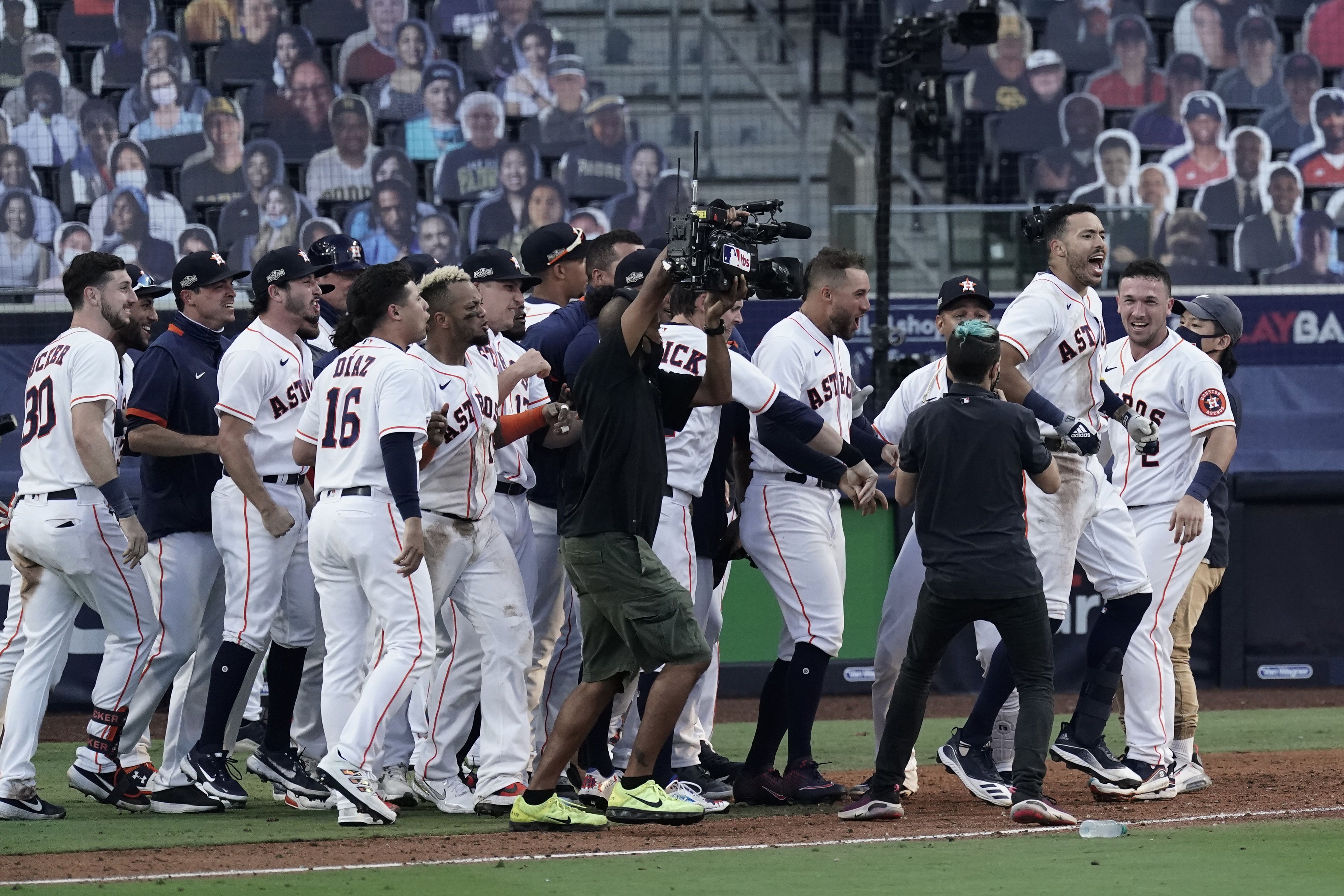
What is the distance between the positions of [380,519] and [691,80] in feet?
33.6

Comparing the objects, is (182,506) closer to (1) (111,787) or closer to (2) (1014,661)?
(1) (111,787)

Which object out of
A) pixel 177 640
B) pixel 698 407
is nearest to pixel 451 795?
pixel 177 640

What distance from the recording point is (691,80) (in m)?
15.1

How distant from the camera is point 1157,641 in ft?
21.0

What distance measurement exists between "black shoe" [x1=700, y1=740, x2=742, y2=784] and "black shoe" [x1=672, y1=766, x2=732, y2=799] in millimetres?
287

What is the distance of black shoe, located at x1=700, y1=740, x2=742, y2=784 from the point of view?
22.1 ft

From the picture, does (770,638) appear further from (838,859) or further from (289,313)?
(838,859)

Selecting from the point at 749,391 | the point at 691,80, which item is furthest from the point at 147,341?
the point at 691,80

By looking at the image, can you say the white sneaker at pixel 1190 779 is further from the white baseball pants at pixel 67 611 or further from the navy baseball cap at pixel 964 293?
the white baseball pants at pixel 67 611

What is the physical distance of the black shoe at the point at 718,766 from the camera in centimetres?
674

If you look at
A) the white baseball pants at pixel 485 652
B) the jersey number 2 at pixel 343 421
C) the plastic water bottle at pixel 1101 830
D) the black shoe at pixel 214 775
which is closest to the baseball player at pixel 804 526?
the white baseball pants at pixel 485 652

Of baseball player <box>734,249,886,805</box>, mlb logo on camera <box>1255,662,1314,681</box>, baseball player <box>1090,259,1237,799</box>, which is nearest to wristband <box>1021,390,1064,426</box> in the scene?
baseball player <box>1090,259,1237,799</box>

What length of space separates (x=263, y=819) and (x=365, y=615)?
0.83 meters

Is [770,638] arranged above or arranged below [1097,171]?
below
